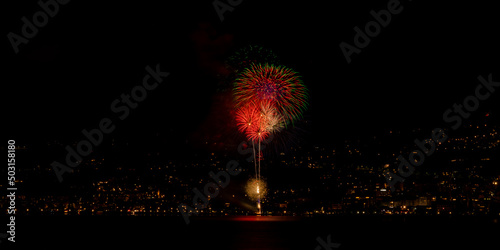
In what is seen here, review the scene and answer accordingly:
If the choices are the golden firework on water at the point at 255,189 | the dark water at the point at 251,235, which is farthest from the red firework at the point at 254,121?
the golden firework on water at the point at 255,189

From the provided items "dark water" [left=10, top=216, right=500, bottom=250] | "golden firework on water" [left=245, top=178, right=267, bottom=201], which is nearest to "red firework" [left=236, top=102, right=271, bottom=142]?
"dark water" [left=10, top=216, right=500, bottom=250]

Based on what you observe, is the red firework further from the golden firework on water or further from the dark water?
the golden firework on water

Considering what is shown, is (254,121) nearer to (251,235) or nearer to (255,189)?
(251,235)

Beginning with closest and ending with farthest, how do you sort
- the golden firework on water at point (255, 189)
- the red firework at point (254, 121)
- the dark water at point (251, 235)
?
the dark water at point (251, 235) → the red firework at point (254, 121) → the golden firework on water at point (255, 189)

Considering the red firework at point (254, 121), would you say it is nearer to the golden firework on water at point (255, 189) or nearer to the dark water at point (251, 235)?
the dark water at point (251, 235)

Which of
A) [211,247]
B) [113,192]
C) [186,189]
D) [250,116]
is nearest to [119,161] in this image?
[113,192]
